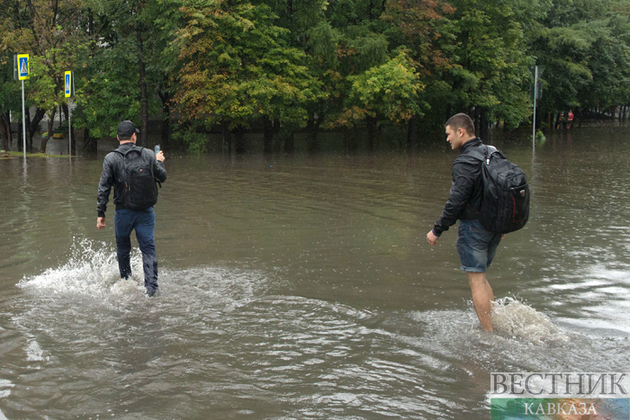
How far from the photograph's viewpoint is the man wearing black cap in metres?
6.69

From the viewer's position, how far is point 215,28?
29094mm

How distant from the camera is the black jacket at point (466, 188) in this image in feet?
17.5

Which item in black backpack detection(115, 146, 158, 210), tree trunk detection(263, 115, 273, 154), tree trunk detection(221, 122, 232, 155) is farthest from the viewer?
tree trunk detection(263, 115, 273, 154)

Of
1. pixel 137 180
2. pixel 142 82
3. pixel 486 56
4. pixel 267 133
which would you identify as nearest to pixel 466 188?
pixel 137 180

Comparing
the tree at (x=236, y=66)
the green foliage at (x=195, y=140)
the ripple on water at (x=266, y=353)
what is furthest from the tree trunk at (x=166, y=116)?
the ripple on water at (x=266, y=353)

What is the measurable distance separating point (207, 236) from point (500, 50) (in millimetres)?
29840

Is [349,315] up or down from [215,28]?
down

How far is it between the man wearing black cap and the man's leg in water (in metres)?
3.18

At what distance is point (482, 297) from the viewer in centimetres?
557

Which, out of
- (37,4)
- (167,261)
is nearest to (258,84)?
(37,4)

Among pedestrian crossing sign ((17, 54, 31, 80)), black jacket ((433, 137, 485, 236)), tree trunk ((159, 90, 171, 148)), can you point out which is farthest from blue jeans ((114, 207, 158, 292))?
tree trunk ((159, 90, 171, 148))

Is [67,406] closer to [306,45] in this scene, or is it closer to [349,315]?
[349,315]

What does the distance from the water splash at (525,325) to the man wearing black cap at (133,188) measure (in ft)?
11.5

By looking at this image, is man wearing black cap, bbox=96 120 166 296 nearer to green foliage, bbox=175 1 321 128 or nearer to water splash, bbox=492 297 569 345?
water splash, bbox=492 297 569 345
